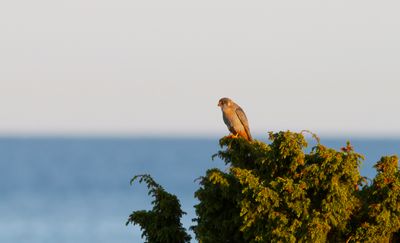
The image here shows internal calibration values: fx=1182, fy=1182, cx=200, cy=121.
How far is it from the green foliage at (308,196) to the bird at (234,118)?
9.31 ft

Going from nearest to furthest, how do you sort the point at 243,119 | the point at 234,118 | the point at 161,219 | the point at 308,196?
the point at 308,196, the point at 161,219, the point at 243,119, the point at 234,118

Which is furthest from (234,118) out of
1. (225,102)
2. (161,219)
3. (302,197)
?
(302,197)

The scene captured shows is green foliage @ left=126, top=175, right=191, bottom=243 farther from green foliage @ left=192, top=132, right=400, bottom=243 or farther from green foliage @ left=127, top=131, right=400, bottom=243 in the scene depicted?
green foliage @ left=192, top=132, right=400, bottom=243

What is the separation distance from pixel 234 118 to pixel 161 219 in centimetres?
383

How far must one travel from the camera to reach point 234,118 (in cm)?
3259

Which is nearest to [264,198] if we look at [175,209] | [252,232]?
[252,232]

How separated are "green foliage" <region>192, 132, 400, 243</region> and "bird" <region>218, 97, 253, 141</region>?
284cm

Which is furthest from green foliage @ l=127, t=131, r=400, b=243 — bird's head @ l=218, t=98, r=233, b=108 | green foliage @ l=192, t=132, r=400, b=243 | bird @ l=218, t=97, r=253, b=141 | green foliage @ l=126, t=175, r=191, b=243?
bird's head @ l=218, t=98, r=233, b=108

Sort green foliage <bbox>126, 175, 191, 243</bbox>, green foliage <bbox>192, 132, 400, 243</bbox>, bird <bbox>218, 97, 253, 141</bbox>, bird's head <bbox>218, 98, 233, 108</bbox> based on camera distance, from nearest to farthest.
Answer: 1. green foliage <bbox>192, 132, 400, 243</bbox>
2. green foliage <bbox>126, 175, 191, 243</bbox>
3. bird <bbox>218, 97, 253, 141</bbox>
4. bird's head <bbox>218, 98, 233, 108</bbox>

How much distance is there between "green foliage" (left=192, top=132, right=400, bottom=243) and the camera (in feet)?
90.5

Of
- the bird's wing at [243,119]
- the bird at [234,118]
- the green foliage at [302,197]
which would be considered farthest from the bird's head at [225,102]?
the green foliage at [302,197]

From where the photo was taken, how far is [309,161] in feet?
93.2

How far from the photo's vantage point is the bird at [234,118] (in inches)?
1256

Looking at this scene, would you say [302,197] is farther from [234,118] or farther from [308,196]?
[234,118]
